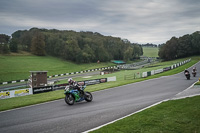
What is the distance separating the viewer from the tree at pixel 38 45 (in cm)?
8456

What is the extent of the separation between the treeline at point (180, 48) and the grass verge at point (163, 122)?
321 feet

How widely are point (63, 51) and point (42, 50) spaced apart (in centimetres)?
1074


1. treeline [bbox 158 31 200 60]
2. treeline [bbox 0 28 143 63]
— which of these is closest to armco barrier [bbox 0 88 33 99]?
treeline [bbox 0 28 143 63]

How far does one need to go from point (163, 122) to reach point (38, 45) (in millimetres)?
86749

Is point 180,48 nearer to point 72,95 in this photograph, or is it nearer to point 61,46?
point 61,46

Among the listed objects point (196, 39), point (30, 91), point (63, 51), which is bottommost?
point (30, 91)

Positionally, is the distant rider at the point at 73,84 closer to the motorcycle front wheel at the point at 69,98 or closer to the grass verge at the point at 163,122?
the motorcycle front wheel at the point at 69,98

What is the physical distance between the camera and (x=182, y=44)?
10044cm

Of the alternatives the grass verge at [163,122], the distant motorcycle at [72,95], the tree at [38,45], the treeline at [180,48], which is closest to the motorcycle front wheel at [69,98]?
the distant motorcycle at [72,95]

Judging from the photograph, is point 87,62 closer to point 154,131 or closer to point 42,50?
point 42,50

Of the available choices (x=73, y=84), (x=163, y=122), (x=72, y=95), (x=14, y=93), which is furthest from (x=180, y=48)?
(x=163, y=122)

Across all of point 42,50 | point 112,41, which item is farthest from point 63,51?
point 112,41

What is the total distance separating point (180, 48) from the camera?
99938mm

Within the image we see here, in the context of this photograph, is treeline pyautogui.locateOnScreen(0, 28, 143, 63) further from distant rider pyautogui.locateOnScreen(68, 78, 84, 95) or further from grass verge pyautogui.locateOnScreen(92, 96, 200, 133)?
grass verge pyautogui.locateOnScreen(92, 96, 200, 133)
